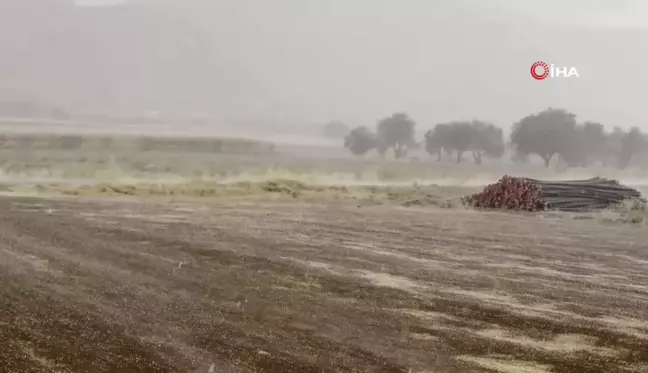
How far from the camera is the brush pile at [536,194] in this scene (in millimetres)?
2131

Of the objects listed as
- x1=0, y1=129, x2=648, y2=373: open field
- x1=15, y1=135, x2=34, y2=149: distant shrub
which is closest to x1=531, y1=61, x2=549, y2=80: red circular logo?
x1=0, y1=129, x2=648, y2=373: open field

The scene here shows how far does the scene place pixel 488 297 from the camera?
180 cm

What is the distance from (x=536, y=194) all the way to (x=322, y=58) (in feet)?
2.89

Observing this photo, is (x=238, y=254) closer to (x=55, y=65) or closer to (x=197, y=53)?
(x=197, y=53)

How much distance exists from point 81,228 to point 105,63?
550mm

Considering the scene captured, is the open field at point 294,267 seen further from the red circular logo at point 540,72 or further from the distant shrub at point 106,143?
the red circular logo at point 540,72

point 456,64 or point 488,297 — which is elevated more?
point 456,64

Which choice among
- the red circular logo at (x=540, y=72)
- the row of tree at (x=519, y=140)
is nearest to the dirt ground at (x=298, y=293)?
the row of tree at (x=519, y=140)

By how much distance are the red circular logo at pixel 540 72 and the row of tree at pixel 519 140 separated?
0.39 ft

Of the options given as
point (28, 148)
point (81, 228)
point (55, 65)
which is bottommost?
point (81, 228)

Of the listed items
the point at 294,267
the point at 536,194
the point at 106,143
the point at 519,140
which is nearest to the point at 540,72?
the point at 519,140

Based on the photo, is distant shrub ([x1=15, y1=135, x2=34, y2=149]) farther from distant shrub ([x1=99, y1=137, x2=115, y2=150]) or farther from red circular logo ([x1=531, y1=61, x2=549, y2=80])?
red circular logo ([x1=531, y1=61, x2=549, y2=80])

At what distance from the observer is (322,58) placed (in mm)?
2094

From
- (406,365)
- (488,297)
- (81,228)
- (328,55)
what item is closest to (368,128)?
(328,55)
